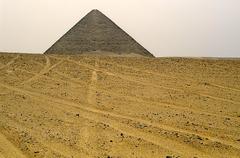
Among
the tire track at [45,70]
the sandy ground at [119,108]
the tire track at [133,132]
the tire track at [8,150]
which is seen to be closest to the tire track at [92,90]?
the sandy ground at [119,108]

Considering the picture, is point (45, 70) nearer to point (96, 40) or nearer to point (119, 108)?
point (119, 108)

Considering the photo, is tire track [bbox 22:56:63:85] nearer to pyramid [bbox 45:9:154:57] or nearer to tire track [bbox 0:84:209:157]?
tire track [bbox 0:84:209:157]

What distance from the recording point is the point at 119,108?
9.01 metres

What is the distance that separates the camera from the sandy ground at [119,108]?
21.1 ft

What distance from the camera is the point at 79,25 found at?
103ft

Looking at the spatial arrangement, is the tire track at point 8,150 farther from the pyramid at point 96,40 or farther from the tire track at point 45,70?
the pyramid at point 96,40

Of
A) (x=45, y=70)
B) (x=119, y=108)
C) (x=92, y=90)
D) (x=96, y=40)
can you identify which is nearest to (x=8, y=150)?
(x=119, y=108)

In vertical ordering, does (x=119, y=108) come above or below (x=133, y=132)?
above

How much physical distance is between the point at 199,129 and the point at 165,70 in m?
6.26

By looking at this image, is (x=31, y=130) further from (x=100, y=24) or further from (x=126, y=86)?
(x=100, y=24)

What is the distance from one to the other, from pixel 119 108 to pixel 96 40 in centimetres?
2008

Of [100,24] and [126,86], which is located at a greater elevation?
[100,24]

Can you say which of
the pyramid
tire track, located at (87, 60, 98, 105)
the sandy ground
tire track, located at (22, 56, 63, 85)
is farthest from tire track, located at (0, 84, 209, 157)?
the pyramid

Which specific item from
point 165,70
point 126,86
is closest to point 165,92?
point 126,86
